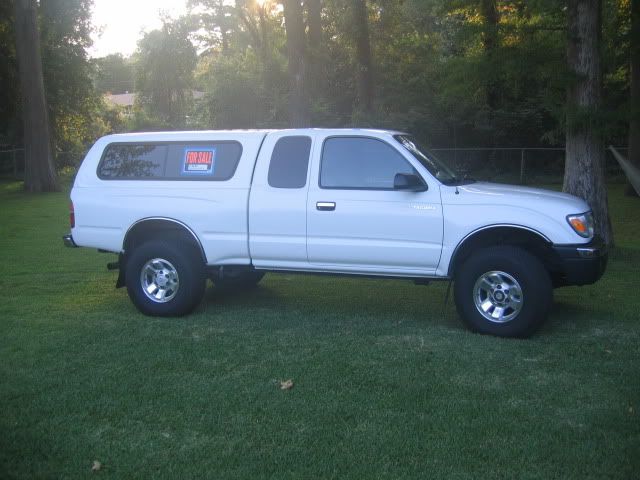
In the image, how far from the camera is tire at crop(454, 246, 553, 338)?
662cm

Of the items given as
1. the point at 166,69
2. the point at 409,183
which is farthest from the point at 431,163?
the point at 166,69

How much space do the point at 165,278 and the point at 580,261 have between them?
4.14 meters

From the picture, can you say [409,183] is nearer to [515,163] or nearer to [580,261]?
[580,261]

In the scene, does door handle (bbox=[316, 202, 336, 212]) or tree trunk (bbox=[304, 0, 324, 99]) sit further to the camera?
tree trunk (bbox=[304, 0, 324, 99])

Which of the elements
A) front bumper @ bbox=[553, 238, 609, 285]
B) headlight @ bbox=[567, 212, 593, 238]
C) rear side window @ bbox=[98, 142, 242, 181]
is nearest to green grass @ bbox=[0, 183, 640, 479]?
front bumper @ bbox=[553, 238, 609, 285]

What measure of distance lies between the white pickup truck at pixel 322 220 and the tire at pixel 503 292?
1cm

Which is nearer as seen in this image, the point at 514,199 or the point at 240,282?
the point at 514,199

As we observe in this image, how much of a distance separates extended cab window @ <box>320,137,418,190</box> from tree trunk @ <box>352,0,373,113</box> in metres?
20.1

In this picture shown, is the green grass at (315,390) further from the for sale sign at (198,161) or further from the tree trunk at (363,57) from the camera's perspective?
the tree trunk at (363,57)

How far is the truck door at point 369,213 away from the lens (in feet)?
22.8

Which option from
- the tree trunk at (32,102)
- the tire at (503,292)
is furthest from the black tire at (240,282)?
the tree trunk at (32,102)

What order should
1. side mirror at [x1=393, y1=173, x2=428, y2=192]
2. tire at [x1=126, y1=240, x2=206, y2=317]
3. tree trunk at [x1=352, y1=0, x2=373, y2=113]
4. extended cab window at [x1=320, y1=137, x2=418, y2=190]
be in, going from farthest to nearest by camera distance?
tree trunk at [x1=352, y1=0, x2=373, y2=113]
tire at [x1=126, y1=240, x2=206, y2=317]
extended cab window at [x1=320, y1=137, x2=418, y2=190]
side mirror at [x1=393, y1=173, x2=428, y2=192]

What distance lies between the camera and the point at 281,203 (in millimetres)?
7328

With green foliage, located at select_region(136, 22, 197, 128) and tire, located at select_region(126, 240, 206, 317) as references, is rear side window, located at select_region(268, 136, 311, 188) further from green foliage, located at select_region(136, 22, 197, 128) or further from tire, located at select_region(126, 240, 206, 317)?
green foliage, located at select_region(136, 22, 197, 128)
